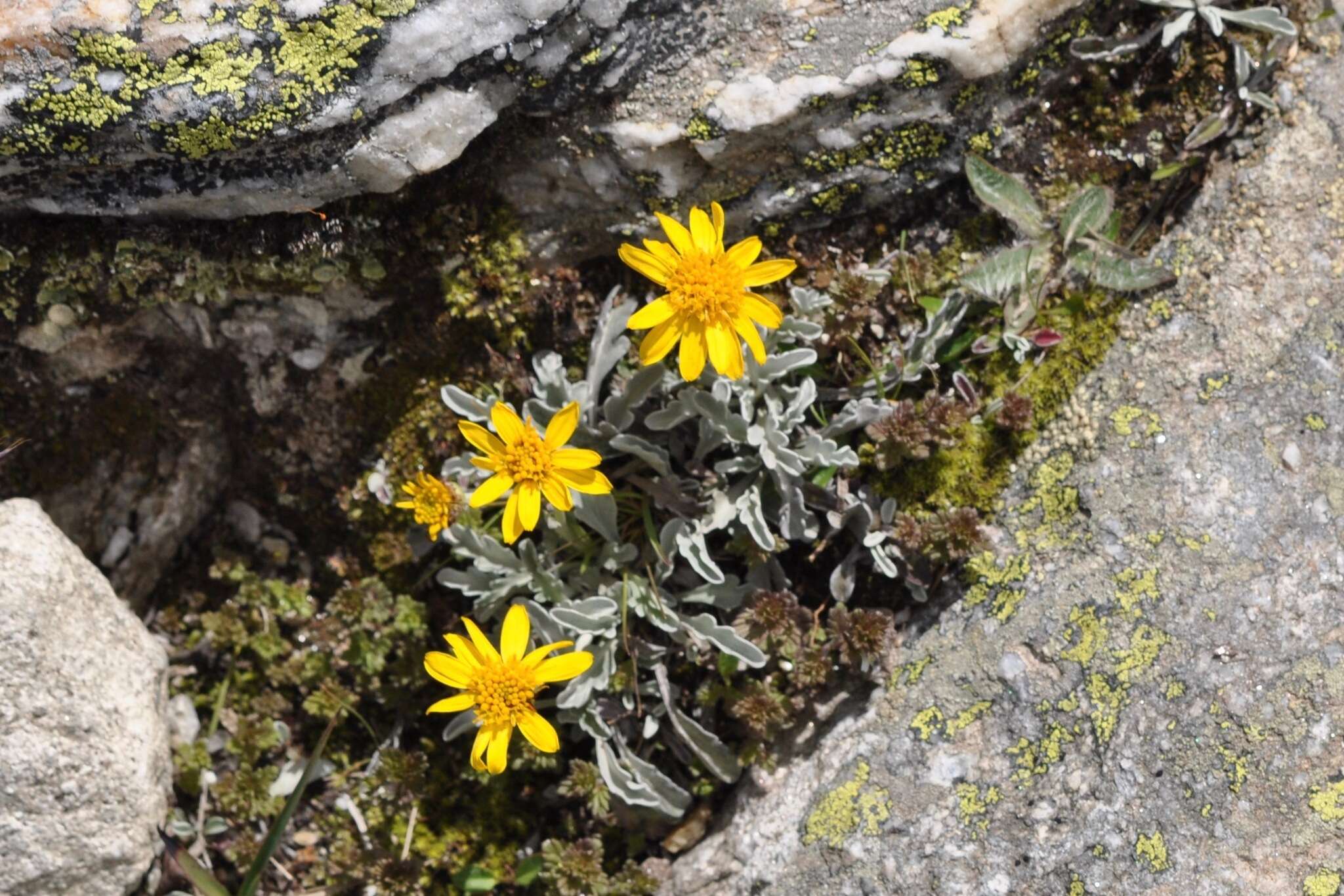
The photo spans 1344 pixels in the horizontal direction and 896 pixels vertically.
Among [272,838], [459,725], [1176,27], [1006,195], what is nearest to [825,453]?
[1006,195]

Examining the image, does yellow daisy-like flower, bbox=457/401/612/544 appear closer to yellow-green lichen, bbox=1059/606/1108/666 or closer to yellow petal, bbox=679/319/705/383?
yellow petal, bbox=679/319/705/383

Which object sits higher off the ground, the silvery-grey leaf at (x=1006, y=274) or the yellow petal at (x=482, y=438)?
the yellow petal at (x=482, y=438)

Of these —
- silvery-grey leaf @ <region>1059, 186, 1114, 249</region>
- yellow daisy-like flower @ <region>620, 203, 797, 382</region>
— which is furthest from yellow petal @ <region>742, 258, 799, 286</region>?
silvery-grey leaf @ <region>1059, 186, 1114, 249</region>

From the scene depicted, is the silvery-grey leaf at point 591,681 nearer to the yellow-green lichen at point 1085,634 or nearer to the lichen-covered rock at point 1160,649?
the lichen-covered rock at point 1160,649

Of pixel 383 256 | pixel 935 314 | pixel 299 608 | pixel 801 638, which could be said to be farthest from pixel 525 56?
pixel 299 608

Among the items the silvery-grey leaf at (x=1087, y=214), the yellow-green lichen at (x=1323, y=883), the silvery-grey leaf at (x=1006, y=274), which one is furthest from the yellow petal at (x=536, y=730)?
Result: the silvery-grey leaf at (x=1087, y=214)
